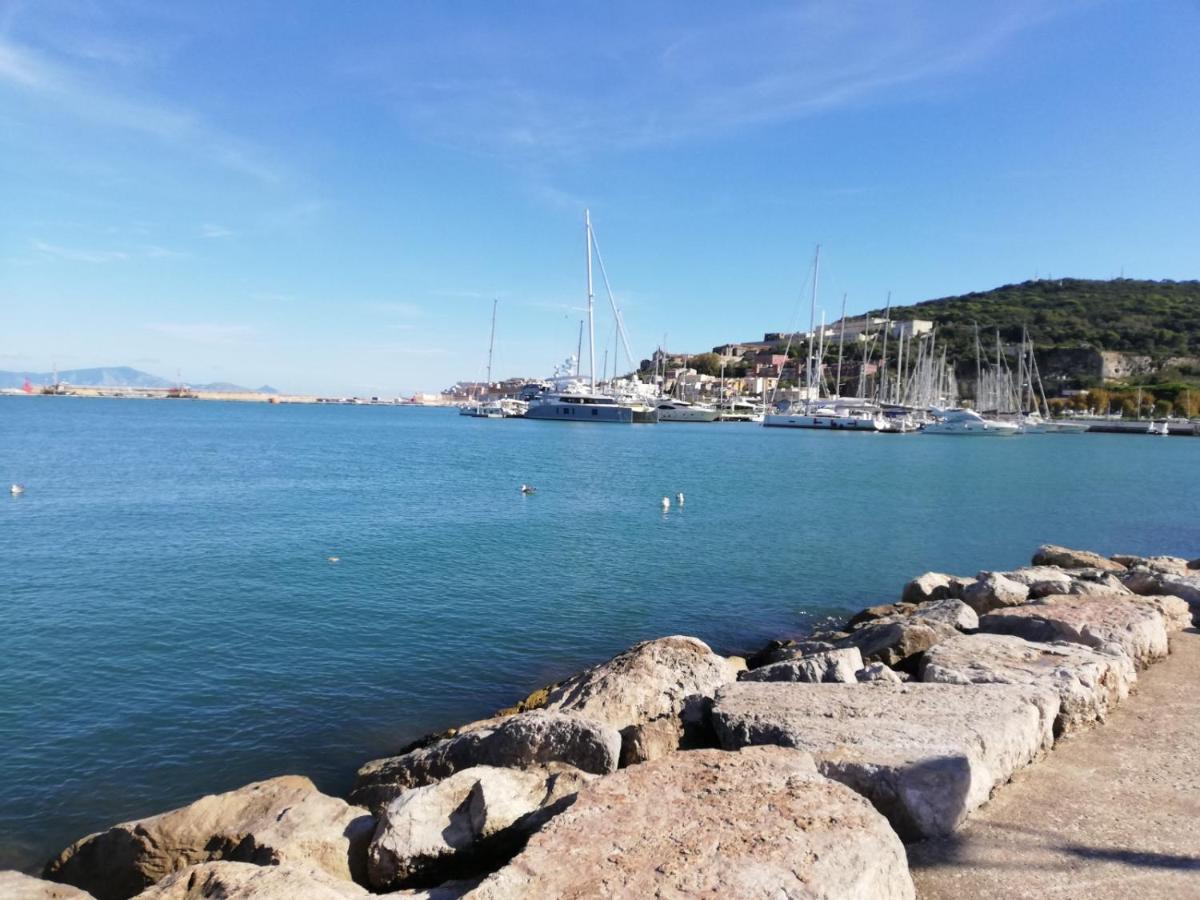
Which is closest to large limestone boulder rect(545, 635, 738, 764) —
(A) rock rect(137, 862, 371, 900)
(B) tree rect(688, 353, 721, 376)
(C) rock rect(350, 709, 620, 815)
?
(C) rock rect(350, 709, 620, 815)

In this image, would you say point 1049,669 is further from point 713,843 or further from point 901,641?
point 713,843

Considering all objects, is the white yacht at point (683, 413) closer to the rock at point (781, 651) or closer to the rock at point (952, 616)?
the rock at point (781, 651)

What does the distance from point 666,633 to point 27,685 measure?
31.0 feet

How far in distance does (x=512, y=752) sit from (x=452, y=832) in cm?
128

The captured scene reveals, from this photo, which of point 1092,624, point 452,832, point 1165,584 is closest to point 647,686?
point 452,832

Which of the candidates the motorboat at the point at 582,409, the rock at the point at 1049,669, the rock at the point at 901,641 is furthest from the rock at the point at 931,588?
the motorboat at the point at 582,409

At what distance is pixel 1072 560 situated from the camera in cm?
1698

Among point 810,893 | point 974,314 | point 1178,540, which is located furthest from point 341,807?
point 974,314

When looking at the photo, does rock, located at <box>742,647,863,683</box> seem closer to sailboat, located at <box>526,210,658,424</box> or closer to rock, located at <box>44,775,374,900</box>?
rock, located at <box>44,775,374,900</box>

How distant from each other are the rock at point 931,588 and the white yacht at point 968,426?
75.9m

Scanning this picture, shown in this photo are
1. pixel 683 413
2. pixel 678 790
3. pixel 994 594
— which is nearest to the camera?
pixel 678 790

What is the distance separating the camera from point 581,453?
5384 cm

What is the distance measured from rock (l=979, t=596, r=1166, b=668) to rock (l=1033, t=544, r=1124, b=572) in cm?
725

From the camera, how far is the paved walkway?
15.6 feet
